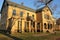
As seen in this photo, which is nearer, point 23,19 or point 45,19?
point 23,19

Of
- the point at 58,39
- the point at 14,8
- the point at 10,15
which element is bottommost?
the point at 58,39

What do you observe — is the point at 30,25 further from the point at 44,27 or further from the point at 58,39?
the point at 58,39

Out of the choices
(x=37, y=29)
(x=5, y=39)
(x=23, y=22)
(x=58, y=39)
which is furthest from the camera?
(x=37, y=29)

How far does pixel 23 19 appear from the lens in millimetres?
34125

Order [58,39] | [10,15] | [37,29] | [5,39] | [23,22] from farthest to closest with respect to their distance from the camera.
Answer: [37,29] < [23,22] < [10,15] < [58,39] < [5,39]

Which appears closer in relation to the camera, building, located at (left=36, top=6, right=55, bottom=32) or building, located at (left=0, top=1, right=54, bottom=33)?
building, located at (left=0, top=1, right=54, bottom=33)

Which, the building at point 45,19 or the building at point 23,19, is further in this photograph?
the building at point 45,19

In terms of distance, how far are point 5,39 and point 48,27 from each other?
22852mm

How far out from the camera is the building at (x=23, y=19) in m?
31.2

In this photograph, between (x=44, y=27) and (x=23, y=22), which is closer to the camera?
(x=23, y=22)

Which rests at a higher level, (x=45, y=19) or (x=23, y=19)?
(x=45, y=19)

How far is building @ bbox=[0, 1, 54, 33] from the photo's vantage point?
102ft

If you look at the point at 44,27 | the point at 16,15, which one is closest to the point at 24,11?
the point at 16,15

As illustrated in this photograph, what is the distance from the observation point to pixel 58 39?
22.0 meters
